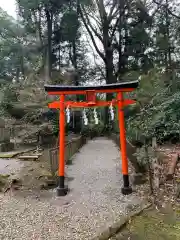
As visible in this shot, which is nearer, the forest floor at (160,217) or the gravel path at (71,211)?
the forest floor at (160,217)

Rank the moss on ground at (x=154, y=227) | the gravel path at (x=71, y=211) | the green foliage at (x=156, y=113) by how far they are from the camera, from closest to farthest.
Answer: the moss on ground at (x=154, y=227) → the gravel path at (x=71, y=211) → the green foliage at (x=156, y=113)

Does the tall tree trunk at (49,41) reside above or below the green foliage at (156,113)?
above

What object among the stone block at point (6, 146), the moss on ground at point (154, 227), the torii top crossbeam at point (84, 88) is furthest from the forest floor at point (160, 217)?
the stone block at point (6, 146)

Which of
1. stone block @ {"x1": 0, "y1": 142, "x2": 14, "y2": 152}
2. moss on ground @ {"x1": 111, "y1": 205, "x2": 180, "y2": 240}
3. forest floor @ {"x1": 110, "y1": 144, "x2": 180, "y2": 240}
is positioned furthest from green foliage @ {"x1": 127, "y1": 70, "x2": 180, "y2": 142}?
stone block @ {"x1": 0, "y1": 142, "x2": 14, "y2": 152}

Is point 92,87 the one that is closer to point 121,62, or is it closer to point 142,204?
point 142,204

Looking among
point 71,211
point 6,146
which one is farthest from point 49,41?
point 71,211

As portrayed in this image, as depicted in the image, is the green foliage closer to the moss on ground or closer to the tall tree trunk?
the moss on ground

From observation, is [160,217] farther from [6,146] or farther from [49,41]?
[49,41]

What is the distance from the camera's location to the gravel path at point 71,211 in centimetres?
370

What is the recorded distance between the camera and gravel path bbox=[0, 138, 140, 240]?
12.2ft

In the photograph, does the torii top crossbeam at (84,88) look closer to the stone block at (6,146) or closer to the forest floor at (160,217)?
the forest floor at (160,217)

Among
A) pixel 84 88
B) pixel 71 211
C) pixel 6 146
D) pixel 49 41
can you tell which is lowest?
pixel 71 211

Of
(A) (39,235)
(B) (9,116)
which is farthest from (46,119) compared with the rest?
(A) (39,235)

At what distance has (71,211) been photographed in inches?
175
